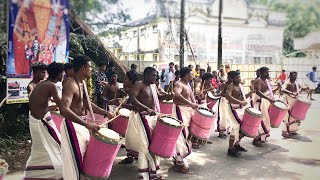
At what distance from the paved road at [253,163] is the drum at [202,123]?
1.69 feet

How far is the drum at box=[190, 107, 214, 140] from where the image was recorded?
466cm

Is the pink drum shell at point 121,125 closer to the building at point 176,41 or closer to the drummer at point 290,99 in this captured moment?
the building at point 176,41

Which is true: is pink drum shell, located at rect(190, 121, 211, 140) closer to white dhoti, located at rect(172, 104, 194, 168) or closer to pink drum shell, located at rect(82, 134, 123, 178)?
white dhoti, located at rect(172, 104, 194, 168)

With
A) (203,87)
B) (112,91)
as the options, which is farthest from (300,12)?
(203,87)

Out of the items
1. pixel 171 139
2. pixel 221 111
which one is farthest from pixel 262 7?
pixel 221 111

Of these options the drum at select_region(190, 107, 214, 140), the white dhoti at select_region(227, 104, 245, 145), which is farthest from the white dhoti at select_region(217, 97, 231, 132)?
the drum at select_region(190, 107, 214, 140)

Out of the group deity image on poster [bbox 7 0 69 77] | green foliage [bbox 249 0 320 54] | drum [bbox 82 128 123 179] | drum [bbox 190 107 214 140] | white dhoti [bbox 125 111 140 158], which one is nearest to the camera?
green foliage [bbox 249 0 320 54]

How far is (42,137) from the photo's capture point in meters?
3.33

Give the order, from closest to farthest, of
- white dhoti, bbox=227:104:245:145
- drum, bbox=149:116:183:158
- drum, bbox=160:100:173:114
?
1. drum, bbox=149:116:183:158
2. white dhoti, bbox=227:104:245:145
3. drum, bbox=160:100:173:114

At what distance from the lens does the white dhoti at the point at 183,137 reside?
14.9ft

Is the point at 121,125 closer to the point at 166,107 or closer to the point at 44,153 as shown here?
the point at 166,107

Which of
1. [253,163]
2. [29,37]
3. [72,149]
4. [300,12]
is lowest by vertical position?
[253,163]

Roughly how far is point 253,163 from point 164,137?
1.99m

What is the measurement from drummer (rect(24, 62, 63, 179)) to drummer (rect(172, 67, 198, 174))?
181 cm
